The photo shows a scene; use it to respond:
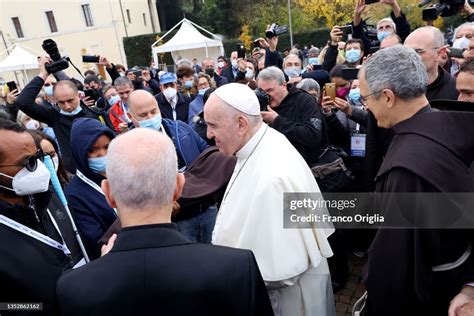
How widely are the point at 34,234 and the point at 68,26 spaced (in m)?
40.2

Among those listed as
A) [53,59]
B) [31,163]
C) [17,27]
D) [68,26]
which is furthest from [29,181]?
[17,27]

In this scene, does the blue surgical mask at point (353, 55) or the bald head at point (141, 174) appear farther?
the blue surgical mask at point (353, 55)

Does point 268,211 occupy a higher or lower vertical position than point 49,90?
lower

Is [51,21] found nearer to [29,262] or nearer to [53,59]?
[53,59]

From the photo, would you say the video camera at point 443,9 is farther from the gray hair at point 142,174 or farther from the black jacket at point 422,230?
the gray hair at point 142,174

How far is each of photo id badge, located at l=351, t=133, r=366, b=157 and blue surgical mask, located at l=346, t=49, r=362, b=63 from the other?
1.87 metres

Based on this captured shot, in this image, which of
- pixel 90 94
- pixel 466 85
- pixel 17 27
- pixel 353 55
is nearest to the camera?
pixel 466 85

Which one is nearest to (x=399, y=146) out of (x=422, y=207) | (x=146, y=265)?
(x=422, y=207)

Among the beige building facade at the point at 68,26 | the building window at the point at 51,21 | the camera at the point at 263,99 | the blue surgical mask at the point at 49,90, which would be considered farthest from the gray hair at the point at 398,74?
the building window at the point at 51,21

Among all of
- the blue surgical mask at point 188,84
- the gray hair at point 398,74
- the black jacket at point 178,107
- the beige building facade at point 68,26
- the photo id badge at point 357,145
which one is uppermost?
the beige building facade at point 68,26

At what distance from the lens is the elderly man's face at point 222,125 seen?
7.57 ft

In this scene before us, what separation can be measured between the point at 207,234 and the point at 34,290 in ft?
5.01

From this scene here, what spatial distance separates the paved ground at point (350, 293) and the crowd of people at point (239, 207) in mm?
190

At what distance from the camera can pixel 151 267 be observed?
1.26m
